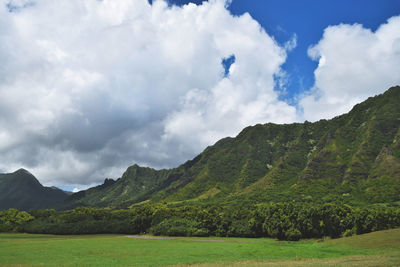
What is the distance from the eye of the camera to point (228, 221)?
125688 millimetres

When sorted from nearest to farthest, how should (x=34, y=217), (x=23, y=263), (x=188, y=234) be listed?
(x=23, y=263) < (x=188, y=234) < (x=34, y=217)

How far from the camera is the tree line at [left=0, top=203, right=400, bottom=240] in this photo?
10306cm

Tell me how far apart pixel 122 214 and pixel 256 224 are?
75.6 metres

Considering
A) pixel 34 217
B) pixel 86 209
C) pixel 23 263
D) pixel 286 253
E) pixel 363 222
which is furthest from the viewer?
pixel 86 209

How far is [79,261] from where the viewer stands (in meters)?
50.0

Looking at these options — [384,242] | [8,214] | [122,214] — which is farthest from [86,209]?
[384,242]

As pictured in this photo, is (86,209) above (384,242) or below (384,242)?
above

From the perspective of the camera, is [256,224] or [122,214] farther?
[122,214]

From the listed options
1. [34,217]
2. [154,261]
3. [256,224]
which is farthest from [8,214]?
[154,261]

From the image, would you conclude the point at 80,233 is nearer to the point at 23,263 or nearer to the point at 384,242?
the point at 23,263

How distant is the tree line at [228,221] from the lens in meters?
103

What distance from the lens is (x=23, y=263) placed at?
156 feet

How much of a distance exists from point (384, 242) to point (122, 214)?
405ft

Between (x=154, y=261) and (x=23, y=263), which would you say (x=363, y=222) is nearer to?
(x=154, y=261)
